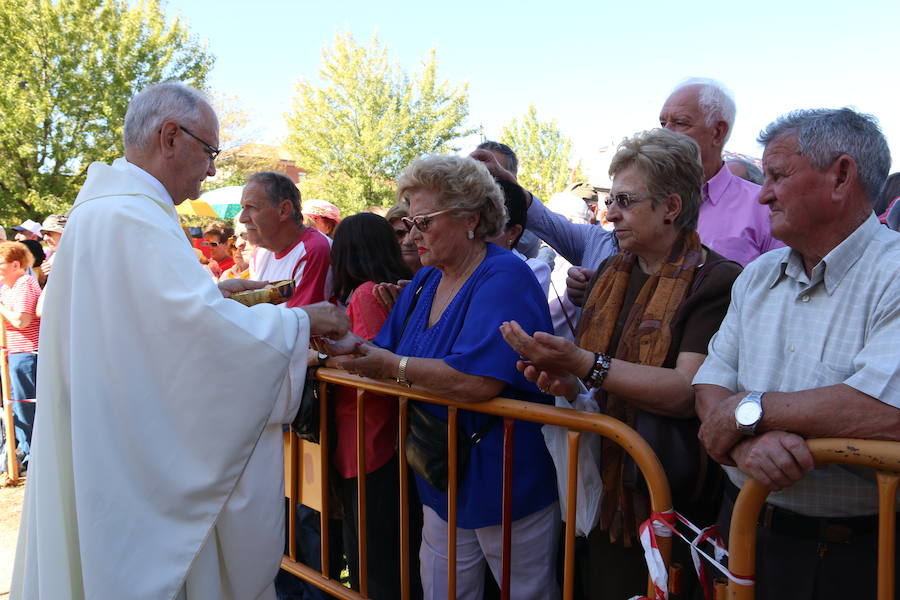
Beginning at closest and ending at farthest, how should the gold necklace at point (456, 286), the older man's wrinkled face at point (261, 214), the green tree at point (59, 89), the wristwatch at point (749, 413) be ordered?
1. the wristwatch at point (749, 413)
2. the gold necklace at point (456, 286)
3. the older man's wrinkled face at point (261, 214)
4. the green tree at point (59, 89)

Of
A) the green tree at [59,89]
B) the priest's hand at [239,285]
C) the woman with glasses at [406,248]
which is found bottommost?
the priest's hand at [239,285]

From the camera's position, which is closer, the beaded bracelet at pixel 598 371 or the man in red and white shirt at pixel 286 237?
the beaded bracelet at pixel 598 371

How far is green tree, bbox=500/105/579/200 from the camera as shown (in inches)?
1697

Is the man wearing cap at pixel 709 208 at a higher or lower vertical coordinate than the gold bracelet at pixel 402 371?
higher

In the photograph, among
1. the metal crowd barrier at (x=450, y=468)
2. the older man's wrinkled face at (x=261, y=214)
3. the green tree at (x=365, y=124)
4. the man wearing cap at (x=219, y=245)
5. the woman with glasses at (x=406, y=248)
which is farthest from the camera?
the green tree at (x=365, y=124)

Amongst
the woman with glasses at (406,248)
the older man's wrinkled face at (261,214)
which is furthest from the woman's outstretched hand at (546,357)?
the older man's wrinkled face at (261,214)

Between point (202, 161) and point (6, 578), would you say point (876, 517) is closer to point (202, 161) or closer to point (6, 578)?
point (202, 161)

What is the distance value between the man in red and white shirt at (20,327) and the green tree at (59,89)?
14567mm

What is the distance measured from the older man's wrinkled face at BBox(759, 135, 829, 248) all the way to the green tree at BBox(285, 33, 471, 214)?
96.7 ft

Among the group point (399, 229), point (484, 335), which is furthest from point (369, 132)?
point (484, 335)

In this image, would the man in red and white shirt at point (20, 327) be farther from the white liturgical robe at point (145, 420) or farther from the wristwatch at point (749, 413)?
the wristwatch at point (749, 413)

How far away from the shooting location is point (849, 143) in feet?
5.66

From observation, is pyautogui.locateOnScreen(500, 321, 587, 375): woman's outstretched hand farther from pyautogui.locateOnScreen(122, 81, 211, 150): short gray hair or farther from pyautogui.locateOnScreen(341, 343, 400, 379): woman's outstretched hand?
pyautogui.locateOnScreen(122, 81, 211, 150): short gray hair

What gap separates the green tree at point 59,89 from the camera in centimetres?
1825
